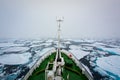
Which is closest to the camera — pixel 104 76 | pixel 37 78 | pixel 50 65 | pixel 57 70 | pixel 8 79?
pixel 57 70

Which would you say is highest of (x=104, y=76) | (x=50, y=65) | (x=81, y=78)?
(x=50, y=65)

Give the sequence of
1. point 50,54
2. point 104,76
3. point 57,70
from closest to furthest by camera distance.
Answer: point 57,70 < point 104,76 < point 50,54

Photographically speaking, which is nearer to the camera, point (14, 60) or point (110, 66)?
point (110, 66)

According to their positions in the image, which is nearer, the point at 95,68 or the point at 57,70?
the point at 57,70

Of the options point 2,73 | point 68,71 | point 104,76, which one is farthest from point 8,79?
point 104,76

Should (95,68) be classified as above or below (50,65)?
below

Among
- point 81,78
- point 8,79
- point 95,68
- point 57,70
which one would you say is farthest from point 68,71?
point 95,68

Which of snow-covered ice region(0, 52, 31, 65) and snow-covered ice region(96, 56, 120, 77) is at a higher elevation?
snow-covered ice region(0, 52, 31, 65)

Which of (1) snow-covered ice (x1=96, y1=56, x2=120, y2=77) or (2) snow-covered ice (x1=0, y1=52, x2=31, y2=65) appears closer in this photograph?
(1) snow-covered ice (x1=96, y1=56, x2=120, y2=77)

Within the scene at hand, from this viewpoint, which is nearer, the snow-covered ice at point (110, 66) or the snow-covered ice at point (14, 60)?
the snow-covered ice at point (110, 66)

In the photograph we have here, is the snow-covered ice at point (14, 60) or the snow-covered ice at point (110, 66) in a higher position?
the snow-covered ice at point (14, 60)

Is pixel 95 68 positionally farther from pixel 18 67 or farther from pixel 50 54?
pixel 18 67
